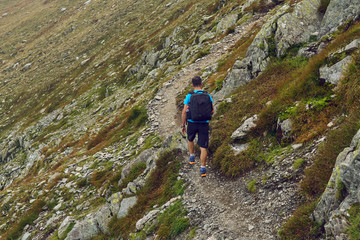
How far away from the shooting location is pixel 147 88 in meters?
26.6

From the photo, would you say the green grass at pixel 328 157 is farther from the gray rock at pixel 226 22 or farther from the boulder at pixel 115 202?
the gray rock at pixel 226 22

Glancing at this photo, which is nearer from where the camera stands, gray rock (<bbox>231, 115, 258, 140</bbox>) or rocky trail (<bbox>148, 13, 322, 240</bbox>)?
rocky trail (<bbox>148, 13, 322, 240</bbox>)

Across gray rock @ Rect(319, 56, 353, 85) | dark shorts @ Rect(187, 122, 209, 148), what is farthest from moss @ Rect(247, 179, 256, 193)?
gray rock @ Rect(319, 56, 353, 85)

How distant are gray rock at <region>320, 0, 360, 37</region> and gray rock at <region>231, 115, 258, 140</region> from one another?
22.2 ft

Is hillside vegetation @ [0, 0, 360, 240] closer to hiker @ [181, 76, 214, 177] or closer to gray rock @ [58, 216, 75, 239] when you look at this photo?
gray rock @ [58, 216, 75, 239]

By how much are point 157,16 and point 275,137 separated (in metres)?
48.5

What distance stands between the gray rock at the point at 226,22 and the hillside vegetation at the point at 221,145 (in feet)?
0.82

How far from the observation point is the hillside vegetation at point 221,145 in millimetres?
6574

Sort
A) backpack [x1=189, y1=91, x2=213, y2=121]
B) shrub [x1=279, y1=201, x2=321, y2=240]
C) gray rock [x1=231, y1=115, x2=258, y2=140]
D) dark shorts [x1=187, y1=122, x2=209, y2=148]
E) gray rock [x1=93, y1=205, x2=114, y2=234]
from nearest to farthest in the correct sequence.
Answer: shrub [x1=279, y1=201, x2=321, y2=240] < backpack [x1=189, y1=91, x2=213, y2=121] < dark shorts [x1=187, y1=122, x2=209, y2=148] < gray rock [x1=231, y1=115, x2=258, y2=140] < gray rock [x1=93, y1=205, x2=114, y2=234]

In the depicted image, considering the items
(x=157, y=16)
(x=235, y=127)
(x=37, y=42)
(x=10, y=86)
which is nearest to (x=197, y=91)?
(x=235, y=127)

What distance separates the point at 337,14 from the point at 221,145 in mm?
9578

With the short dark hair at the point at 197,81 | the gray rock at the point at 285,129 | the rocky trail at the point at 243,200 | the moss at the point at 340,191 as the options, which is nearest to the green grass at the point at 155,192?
the rocky trail at the point at 243,200

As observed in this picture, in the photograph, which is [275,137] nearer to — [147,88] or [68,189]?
[68,189]

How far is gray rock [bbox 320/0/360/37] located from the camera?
1177 centimetres
